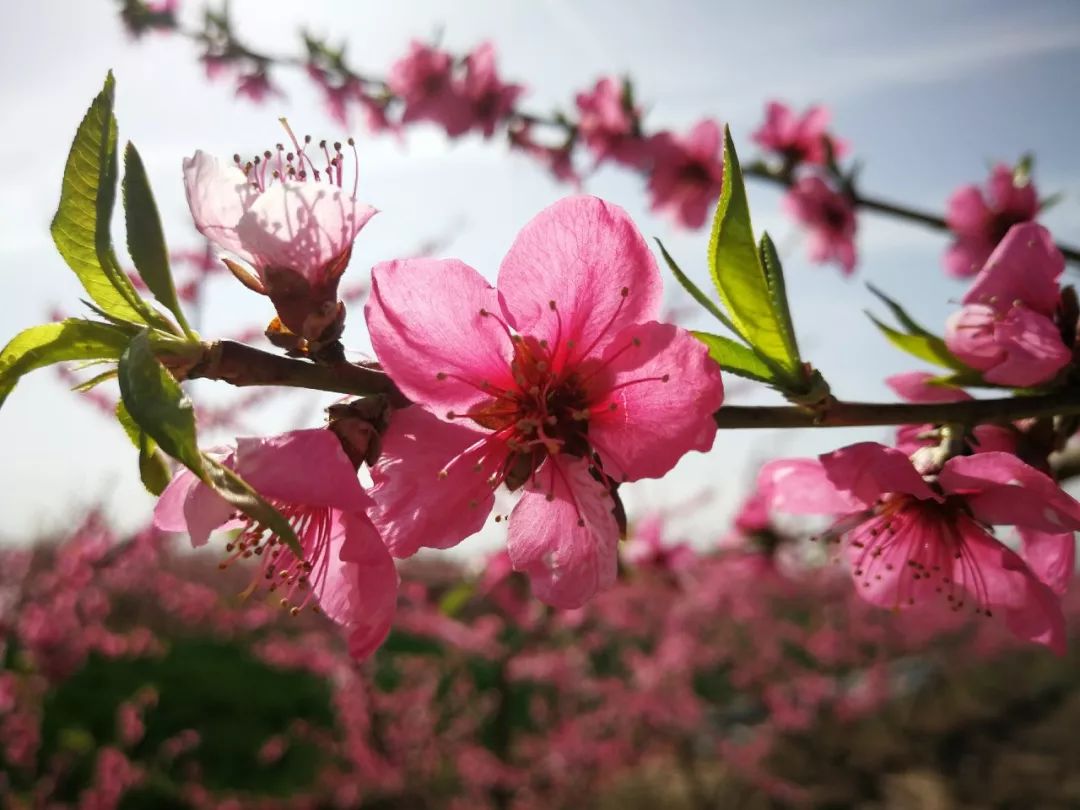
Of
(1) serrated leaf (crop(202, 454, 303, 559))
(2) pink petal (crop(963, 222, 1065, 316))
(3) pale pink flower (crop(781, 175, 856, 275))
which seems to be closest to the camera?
(1) serrated leaf (crop(202, 454, 303, 559))

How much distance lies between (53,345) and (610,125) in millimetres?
2483

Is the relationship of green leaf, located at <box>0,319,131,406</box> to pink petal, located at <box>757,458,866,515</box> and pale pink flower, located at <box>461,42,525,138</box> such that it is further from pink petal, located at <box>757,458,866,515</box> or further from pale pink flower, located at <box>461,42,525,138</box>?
pale pink flower, located at <box>461,42,525,138</box>

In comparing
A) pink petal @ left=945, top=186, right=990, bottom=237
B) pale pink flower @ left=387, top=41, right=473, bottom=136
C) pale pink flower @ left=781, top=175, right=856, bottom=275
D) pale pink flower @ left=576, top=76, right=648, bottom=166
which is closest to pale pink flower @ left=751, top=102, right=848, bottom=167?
pale pink flower @ left=781, top=175, right=856, bottom=275

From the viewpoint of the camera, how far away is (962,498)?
79 cm

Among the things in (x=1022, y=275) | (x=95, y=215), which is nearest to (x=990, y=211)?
(x=1022, y=275)

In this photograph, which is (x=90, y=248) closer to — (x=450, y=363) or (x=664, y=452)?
(x=450, y=363)

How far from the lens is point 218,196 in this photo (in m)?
0.62

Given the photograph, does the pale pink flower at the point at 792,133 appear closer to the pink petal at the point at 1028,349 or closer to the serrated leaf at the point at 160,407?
the pink petal at the point at 1028,349

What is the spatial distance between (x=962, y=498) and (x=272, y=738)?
667cm

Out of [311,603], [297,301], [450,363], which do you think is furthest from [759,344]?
[311,603]

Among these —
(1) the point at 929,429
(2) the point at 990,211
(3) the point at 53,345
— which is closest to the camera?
(3) the point at 53,345

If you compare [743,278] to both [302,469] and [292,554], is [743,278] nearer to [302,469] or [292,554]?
[302,469]

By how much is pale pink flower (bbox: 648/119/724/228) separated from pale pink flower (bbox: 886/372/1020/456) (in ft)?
6.60

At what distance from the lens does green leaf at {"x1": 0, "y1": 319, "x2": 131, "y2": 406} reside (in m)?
0.56
